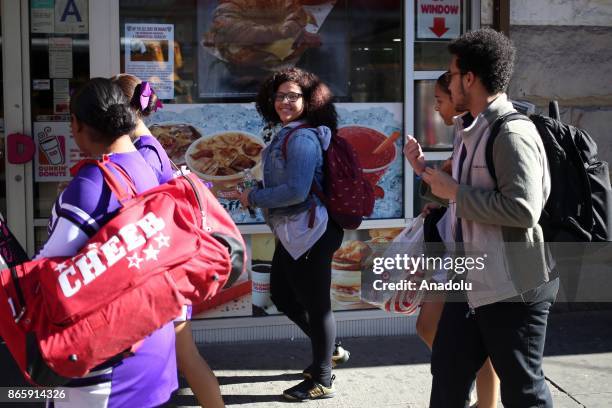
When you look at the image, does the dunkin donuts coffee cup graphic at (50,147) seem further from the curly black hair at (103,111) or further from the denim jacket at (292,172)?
the curly black hair at (103,111)

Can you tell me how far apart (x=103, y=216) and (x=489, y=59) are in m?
1.59

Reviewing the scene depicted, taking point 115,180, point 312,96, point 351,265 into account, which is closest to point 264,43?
point 312,96

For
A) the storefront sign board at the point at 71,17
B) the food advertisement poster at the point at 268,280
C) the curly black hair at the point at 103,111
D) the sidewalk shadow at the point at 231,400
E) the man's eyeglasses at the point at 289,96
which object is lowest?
the sidewalk shadow at the point at 231,400

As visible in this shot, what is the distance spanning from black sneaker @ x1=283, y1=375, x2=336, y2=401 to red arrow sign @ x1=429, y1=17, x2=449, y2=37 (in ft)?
8.76

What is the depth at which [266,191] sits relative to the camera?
13.8 feet

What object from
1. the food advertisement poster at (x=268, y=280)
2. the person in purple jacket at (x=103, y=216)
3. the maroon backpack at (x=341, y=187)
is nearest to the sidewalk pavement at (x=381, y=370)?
the food advertisement poster at (x=268, y=280)

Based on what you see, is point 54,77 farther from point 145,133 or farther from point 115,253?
point 115,253

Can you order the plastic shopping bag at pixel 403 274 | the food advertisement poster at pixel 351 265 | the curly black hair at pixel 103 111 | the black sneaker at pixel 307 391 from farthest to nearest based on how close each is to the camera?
the food advertisement poster at pixel 351 265, the black sneaker at pixel 307 391, the plastic shopping bag at pixel 403 274, the curly black hair at pixel 103 111

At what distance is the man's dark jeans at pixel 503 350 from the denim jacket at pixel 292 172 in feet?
4.33

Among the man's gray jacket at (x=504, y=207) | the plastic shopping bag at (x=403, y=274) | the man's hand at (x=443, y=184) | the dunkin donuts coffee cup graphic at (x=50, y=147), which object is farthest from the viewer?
the dunkin donuts coffee cup graphic at (x=50, y=147)

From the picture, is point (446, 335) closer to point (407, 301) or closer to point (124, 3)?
point (407, 301)

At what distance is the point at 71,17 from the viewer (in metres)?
5.14

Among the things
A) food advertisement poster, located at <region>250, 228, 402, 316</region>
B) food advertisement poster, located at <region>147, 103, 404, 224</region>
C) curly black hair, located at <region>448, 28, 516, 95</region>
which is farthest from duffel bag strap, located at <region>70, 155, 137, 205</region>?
food advertisement poster, located at <region>250, 228, 402, 316</region>

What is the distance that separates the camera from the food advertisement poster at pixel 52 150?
16.9 feet
